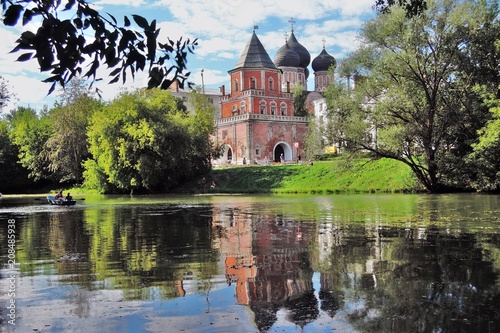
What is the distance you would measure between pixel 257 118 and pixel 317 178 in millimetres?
25038

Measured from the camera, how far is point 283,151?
8212 cm

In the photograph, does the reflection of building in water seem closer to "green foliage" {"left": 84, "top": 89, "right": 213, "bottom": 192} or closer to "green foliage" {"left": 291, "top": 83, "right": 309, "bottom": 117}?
"green foliage" {"left": 84, "top": 89, "right": 213, "bottom": 192}

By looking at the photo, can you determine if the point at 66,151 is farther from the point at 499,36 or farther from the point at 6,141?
the point at 499,36

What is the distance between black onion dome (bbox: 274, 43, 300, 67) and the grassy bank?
48.0m

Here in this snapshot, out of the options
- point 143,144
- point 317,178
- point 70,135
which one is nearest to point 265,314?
point 317,178

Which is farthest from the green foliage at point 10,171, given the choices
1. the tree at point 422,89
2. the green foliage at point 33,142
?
the tree at point 422,89

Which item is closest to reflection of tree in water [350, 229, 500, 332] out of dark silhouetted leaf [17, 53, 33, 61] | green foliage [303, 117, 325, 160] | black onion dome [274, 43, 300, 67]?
dark silhouetted leaf [17, 53, 33, 61]

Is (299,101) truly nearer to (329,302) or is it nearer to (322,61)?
(322,61)

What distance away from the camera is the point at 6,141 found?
2936 inches

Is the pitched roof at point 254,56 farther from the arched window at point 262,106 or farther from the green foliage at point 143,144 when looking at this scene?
the green foliage at point 143,144

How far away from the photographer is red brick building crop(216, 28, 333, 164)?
252 feet

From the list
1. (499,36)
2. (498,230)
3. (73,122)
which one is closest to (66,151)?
(73,122)

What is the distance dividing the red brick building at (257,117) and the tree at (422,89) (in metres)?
37.2

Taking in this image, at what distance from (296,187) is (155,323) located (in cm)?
4716
